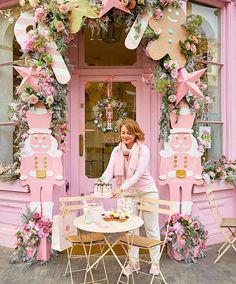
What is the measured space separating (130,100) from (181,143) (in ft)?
4.29


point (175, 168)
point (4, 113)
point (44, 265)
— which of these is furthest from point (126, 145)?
point (4, 113)

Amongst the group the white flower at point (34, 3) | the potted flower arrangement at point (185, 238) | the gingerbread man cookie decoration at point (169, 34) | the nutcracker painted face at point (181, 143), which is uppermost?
the white flower at point (34, 3)

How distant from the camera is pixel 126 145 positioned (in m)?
4.43

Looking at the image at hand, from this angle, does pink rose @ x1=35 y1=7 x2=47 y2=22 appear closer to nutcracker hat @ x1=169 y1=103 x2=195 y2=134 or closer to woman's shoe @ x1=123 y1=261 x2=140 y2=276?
nutcracker hat @ x1=169 y1=103 x2=195 y2=134

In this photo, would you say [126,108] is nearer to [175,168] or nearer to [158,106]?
[158,106]

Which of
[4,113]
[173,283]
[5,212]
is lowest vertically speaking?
[173,283]

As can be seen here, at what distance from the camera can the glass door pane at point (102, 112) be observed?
19.7ft

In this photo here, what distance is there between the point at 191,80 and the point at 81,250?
2.68 meters

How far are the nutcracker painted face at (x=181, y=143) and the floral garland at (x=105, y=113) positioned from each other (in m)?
1.22

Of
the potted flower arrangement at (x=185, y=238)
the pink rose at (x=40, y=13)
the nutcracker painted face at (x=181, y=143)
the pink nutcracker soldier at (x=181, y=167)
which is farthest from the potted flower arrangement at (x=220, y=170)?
the pink rose at (x=40, y=13)

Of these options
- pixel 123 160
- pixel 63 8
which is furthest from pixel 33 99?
pixel 123 160

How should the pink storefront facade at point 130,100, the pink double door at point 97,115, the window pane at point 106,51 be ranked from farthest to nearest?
the window pane at point 106,51 < the pink double door at point 97,115 < the pink storefront facade at point 130,100

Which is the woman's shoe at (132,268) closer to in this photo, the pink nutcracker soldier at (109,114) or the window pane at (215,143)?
the window pane at (215,143)

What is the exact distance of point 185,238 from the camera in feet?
16.1
